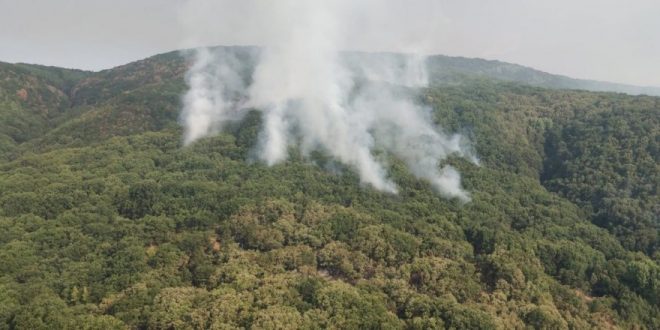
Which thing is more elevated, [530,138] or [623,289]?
[530,138]

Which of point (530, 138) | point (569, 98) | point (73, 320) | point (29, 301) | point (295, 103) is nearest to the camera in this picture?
point (73, 320)

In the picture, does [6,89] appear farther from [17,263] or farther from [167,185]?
[17,263]

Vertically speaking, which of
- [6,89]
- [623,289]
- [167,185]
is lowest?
[623,289]

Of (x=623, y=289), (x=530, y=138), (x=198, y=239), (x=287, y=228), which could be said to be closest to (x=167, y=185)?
(x=198, y=239)

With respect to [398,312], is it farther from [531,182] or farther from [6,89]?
[6,89]

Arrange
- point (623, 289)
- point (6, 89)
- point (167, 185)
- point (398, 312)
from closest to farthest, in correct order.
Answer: point (398, 312), point (623, 289), point (167, 185), point (6, 89)

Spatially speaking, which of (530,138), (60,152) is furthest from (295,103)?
(530,138)

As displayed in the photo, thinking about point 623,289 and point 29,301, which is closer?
point 29,301
